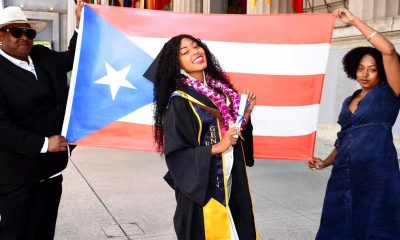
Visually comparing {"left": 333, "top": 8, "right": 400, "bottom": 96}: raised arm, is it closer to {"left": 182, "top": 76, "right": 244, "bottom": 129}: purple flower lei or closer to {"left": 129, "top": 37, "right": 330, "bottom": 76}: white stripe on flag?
{"left": 129, "top": 37, "right": 330, "bottom": 76}: white stripe on flag

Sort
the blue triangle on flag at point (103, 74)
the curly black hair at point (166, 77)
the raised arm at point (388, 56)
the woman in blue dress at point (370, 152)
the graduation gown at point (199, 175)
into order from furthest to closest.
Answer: the blue triangle on flag at point (103, 74)
the woman in blue dress at point (370, 152)
the raised arm at point (388, 56)
the curly black hair at point (166, 77)
the graduation gown at point (199, 175)

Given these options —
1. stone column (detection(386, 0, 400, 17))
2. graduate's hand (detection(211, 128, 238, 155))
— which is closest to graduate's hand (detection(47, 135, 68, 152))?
graduate's hand (detection(211, 128, 238, 155))

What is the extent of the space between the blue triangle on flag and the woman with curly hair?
2.62 feet

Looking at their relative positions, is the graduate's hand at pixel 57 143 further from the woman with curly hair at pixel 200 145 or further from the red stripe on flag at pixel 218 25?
the red stripe on flag at pixel 218 25

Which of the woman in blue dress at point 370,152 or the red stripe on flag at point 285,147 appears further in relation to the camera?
the red stripe on flag at point 285,147

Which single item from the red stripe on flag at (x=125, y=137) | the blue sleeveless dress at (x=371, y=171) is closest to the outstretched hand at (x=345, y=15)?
the blue sleeveless dress at (x=371, y=171)

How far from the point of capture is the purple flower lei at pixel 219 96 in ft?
8.25

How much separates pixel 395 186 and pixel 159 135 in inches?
58.2

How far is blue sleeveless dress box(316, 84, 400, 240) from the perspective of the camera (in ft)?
9.24

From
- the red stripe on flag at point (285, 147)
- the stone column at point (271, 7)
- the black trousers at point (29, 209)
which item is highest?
the stone column at point (271, 7)

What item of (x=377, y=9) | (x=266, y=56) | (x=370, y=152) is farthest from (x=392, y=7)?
(x=370, y=152)

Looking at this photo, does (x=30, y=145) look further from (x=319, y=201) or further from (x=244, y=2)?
(x=244, y=2)

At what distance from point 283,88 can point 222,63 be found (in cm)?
49

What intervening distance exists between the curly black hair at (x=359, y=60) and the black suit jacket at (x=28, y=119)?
193 cm
